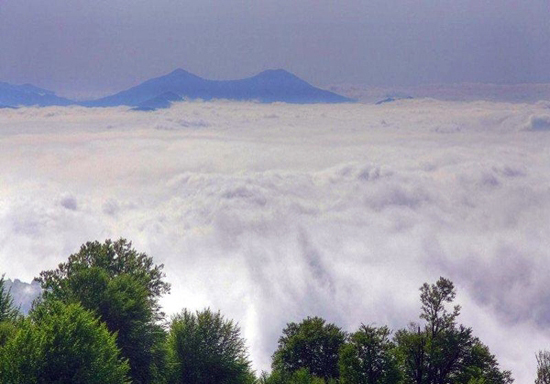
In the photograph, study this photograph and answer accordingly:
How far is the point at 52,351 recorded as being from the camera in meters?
41.8

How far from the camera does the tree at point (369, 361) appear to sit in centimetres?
5253

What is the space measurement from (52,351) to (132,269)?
31.8 meters

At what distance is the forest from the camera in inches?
1735

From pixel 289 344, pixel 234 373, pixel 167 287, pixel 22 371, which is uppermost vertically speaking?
pixel 167 287

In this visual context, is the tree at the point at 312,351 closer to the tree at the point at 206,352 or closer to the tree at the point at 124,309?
the tree at the point at 206,352

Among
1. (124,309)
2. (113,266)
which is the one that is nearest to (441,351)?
(124,309)

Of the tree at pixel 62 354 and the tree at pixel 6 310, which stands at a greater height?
the tree at pixel 6 310

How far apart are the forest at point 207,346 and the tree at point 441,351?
95 millimetres

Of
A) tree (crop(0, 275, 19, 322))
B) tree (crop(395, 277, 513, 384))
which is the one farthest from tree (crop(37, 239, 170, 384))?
tree (crop(395, 277, 513, 384))

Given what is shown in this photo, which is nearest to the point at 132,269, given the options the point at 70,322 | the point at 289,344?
the point at 289,344

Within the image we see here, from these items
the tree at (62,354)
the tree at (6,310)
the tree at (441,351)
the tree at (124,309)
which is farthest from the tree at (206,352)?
the tree at (6,310)

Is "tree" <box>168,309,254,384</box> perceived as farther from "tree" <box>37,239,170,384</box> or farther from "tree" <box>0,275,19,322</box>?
"tree" <box>0,275,19,322</box>

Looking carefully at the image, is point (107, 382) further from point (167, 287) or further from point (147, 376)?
point (167, 287)

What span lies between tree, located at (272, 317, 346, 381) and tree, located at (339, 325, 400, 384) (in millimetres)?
9303
